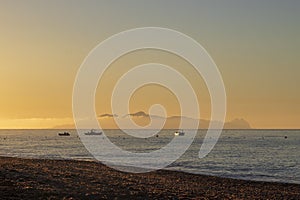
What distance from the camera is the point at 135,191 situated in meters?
25.5

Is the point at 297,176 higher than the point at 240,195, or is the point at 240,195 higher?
the point at 240,195

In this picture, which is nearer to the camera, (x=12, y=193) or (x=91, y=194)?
(x=12, y=193)

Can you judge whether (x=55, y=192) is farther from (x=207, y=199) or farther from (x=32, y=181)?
(x=207, y=199)

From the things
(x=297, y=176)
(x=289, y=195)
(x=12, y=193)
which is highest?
(x=12, y=193)

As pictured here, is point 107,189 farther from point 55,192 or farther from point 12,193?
point 12,193

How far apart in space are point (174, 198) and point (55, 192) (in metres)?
6.93

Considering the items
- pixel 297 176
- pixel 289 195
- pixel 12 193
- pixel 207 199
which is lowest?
pixel 297 176

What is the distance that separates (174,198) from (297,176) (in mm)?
31681

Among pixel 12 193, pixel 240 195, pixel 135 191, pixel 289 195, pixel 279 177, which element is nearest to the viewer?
pixel 12 193

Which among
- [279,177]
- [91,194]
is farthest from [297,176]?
[91,194]

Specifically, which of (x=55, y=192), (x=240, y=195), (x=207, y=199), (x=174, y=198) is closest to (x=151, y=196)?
(x=174, y=198)

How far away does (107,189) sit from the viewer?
A: 84.6 feet

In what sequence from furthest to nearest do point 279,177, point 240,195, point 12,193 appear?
point 279,177
point 240,195
point 12,193

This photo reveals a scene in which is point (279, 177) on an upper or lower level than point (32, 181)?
lower
